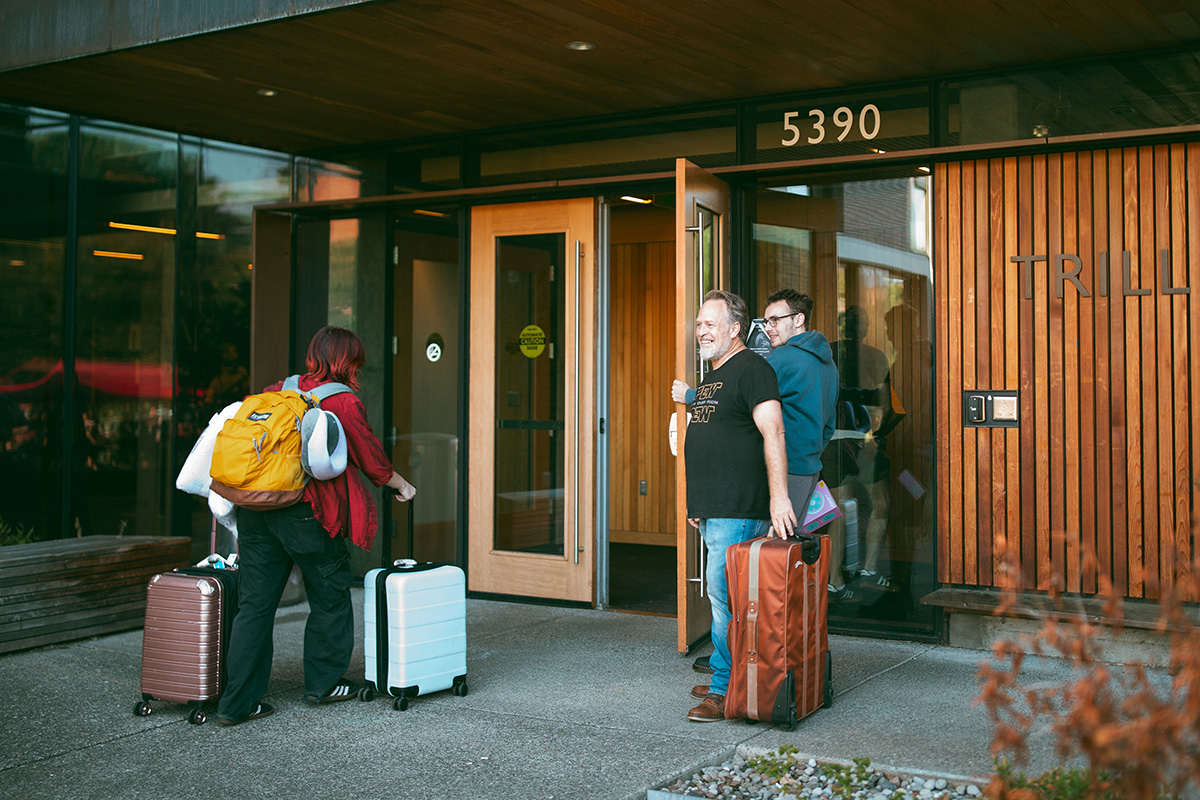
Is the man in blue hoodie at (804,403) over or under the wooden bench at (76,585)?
over

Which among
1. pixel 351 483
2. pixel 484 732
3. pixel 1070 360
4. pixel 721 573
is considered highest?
pixel 1070 360

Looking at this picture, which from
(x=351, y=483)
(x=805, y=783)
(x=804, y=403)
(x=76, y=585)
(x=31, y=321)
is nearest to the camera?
(x=805, y=783)

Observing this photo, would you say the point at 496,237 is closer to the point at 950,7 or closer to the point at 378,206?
the point at 378,206

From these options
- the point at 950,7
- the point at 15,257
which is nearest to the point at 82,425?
the point at 15,257

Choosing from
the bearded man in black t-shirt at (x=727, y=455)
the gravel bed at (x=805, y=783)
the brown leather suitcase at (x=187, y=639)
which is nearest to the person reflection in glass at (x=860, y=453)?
the bearded man in black t-shirt at (x=727, y=455)

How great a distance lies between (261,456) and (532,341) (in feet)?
9.27

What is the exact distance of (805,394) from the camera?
4926mm

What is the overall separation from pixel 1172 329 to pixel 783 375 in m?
1.96

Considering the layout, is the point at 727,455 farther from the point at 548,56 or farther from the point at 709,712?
the point at 548,56

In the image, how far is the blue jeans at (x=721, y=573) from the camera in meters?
4.39

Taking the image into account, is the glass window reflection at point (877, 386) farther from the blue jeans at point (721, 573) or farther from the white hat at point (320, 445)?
the white hat at point (320, 445)

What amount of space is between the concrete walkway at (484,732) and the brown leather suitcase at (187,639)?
0.43 feet

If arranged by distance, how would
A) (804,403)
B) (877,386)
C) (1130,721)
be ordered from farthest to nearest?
(877,386) < (804,403) < (1130,721)

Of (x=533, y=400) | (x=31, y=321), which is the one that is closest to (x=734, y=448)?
(x=533, y=400)
